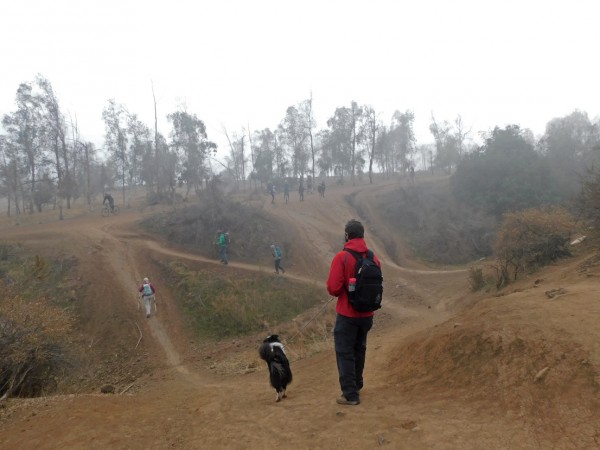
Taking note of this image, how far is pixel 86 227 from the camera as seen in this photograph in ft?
74.3

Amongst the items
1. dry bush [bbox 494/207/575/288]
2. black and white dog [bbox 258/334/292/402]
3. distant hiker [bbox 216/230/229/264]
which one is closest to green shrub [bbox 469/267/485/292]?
dry bush [bbox 494/207/575/288]

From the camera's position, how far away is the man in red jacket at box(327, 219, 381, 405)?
4297 millimetres

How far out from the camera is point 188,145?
37.7 meters

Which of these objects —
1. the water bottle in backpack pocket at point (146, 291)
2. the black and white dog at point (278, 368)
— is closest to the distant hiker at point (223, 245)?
the water bottle in backpack pocket at point (146, 291)

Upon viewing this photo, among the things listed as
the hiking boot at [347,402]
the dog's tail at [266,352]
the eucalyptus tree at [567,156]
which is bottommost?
the hiking boot at [347,402]

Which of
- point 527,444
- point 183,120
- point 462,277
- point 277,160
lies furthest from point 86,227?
point 277,160

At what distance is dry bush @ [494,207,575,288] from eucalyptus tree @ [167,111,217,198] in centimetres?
2951

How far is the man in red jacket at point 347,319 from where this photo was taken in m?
4.30

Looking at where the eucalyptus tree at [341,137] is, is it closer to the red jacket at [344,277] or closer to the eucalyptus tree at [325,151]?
the eucalyptus tree at [325,151]

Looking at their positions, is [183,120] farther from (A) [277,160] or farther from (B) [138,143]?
(A) [277,160]

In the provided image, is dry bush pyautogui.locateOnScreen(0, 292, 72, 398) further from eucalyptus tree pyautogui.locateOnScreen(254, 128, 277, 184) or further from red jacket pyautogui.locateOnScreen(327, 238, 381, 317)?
eucalyptus tree pyautogui.locateOnScreen(254, 128, 277, 184)

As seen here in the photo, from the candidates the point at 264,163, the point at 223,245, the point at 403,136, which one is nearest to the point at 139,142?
the point at 264,163

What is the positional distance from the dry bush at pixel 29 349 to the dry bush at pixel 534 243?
42.7 feet

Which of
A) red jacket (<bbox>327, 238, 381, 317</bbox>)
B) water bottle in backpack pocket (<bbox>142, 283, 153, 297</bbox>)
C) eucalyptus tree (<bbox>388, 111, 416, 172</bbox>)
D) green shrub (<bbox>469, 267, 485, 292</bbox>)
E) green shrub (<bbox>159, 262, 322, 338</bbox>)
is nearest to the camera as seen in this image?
red jacket (<bbox>327, 238, 381, 317</bbox>)
